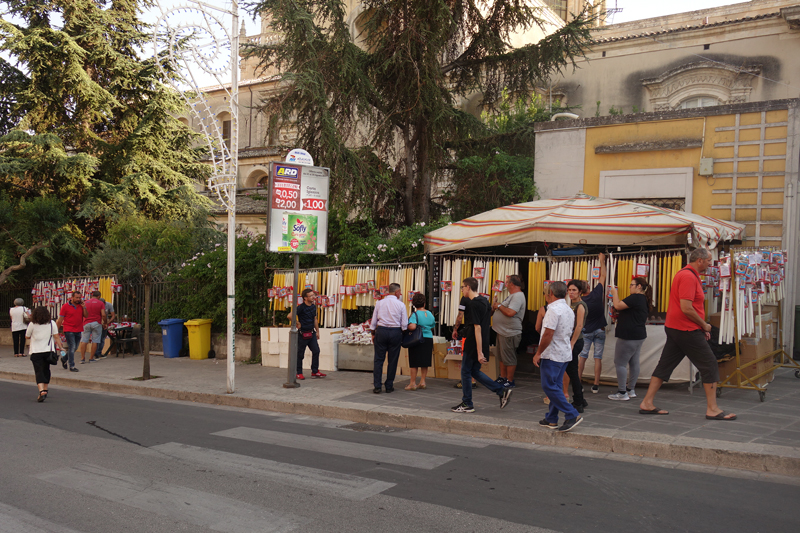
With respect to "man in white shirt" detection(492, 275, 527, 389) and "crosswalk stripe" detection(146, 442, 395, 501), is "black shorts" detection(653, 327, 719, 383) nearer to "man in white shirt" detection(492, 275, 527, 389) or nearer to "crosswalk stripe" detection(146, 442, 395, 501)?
"man in white shirt" detection(492, 275, 527, 389)

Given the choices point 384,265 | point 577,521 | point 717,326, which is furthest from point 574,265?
point 577,521

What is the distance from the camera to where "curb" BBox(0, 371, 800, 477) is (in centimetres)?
650

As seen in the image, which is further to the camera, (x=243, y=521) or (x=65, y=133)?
(x=65, y=133)

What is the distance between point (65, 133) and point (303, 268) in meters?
14.4

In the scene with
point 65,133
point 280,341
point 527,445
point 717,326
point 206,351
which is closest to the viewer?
point 527,445

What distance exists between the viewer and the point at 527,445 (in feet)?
25.0

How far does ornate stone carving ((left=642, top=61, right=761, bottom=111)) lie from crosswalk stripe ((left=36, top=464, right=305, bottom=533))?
75.6ft

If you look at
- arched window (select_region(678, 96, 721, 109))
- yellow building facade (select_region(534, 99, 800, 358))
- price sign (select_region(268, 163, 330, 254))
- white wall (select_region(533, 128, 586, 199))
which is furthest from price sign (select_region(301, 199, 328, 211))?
arched window (select_region(678, 96, 721, 109))

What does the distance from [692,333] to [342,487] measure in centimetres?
496

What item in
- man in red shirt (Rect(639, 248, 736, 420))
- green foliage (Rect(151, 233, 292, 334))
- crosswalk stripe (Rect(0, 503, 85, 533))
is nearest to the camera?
crosswalk stripe (Rect(0, 503, 85, 533))

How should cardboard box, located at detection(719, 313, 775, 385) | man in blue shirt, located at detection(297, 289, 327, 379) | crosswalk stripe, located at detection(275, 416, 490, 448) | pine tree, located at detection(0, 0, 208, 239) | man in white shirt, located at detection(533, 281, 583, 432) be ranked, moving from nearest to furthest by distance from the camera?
man in white shirt, located at detection(533, 281, 583, 432)
crosswalk stripe, located at detection(275, 416, 490, 448)
cardboard box, located at detection(719, 313, 775, 385)
man in blue shirt, located at detection(297, 289, 327, 379)
pine tree, located at detection(0, 0, 208, 239)

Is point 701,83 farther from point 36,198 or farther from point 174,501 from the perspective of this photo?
point 174,501

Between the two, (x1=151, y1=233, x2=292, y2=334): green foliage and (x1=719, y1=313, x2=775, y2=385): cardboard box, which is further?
(x1=151, y1=233, x2=292, y2=334): green foliage

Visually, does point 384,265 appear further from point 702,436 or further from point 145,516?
point 145,516
